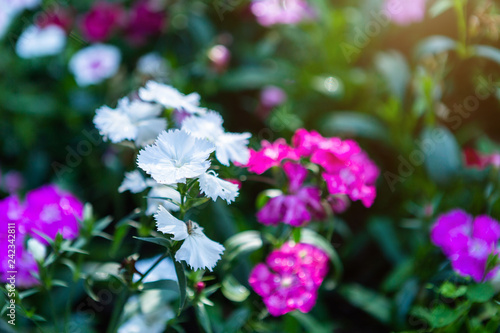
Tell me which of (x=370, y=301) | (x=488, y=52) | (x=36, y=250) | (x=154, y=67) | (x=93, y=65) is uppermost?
(x=488, y=52)

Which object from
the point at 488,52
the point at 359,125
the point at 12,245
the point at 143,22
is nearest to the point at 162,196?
the point at 12,245

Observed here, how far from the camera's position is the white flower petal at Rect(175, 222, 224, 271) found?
2.74 feet

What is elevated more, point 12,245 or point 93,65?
point 12,245

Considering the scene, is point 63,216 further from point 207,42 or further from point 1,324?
point 207,42

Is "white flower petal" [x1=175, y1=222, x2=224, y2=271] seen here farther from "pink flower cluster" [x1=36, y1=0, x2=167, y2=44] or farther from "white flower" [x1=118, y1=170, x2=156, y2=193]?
"pink flower cluster" [x1=36, y1=0, x2=167, y2=44]

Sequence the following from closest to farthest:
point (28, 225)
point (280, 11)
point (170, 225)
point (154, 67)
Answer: point (170, 225) → point (28, 225) → point (154, 67) → point (280, 11)

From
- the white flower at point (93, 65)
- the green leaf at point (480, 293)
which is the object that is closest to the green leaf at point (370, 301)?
the green leaf at point (480, 293)

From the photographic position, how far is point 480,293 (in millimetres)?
1027

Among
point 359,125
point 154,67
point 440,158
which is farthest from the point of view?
point 154,67

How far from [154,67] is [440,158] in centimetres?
106

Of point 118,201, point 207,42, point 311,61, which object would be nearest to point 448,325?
point 118,201

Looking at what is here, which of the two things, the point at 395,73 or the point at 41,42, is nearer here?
the point at 395,73

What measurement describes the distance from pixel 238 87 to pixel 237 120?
24 cm

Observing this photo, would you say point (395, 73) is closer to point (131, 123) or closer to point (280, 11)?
point (280, 11)
